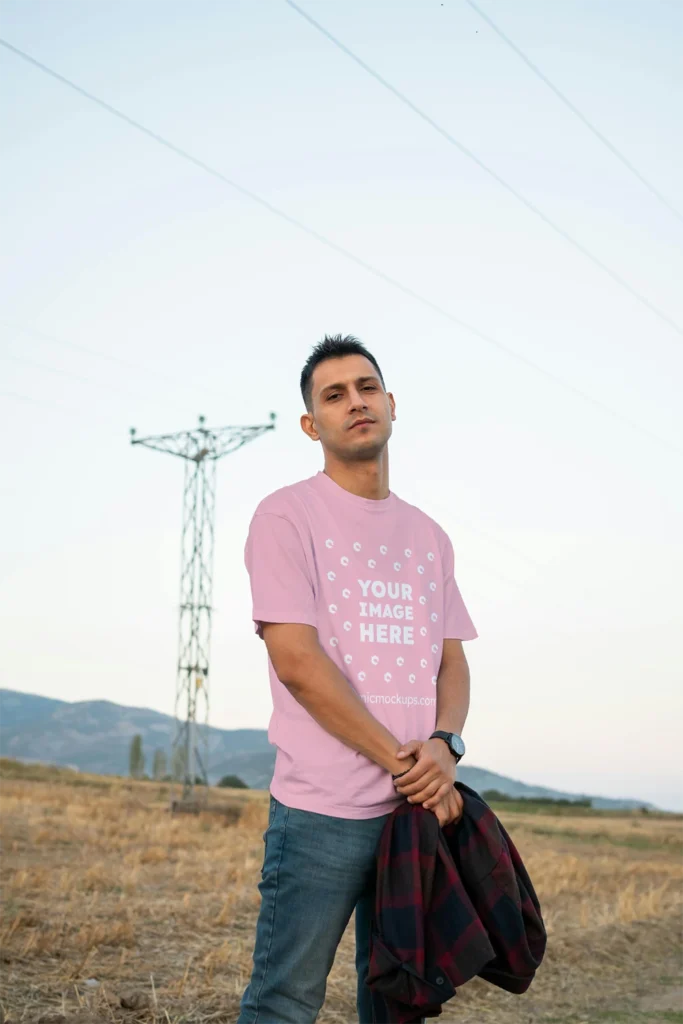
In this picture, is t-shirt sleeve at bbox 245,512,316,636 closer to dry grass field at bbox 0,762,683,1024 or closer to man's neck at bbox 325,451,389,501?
man's neck at bbox 325,451,389,501

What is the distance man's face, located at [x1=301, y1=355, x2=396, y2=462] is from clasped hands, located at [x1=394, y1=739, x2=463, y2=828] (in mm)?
928

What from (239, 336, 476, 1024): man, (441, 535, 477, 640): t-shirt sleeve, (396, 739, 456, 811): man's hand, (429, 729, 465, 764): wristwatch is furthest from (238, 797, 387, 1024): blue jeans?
(441, 535, 477, 640): t-shirt sleeve

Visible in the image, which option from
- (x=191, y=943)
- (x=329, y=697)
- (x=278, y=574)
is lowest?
(x=191, y=943)

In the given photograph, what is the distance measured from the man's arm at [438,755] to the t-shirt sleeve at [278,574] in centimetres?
47

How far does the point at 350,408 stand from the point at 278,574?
63 cm

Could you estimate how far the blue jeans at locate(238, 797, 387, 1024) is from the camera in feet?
8.99

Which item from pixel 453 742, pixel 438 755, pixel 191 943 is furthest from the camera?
pixel 191 943

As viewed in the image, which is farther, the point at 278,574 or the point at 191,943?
the point at 191,943

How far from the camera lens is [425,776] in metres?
2.85

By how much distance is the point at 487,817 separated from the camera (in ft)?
9.77

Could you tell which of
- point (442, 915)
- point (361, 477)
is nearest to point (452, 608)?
point (361, 477)

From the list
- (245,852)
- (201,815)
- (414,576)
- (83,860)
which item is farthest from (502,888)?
(201,815)

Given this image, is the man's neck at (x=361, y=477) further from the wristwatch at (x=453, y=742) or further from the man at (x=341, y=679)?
the wristwatch at (x=453, y=742)

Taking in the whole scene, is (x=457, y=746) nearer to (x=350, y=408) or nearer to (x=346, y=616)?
(x=346, y=616)
